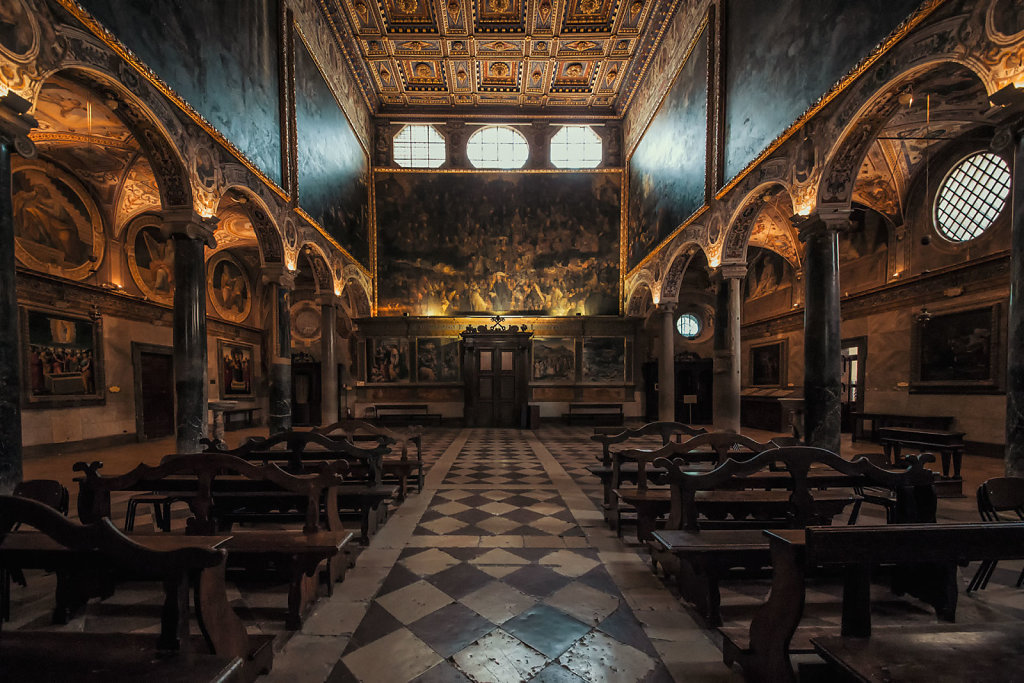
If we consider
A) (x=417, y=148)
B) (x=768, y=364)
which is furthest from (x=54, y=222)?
(x=768, y=364)

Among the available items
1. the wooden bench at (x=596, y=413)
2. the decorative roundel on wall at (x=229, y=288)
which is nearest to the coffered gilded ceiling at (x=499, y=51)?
the decorative roundel on wall at (x=229, y=288)

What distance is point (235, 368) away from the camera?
55.6ft

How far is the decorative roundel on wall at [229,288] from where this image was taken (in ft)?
52.6

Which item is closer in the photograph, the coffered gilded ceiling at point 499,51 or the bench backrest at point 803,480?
the bench backrest at point 803,480

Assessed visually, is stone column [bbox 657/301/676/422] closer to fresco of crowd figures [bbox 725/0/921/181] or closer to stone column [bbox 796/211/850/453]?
fresco of crowd figures [bbox 725/0/921/181]

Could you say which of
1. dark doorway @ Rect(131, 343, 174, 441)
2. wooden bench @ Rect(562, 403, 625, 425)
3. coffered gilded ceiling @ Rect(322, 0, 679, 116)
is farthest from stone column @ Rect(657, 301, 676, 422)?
dark doorway @ Rect(131, 343, 174, 441)

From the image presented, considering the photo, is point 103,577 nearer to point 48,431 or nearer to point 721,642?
point 721,642

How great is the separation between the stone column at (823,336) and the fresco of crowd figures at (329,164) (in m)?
11.0

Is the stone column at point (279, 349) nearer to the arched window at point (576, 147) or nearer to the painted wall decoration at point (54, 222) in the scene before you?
the painted wall decoration at point (54, 222)

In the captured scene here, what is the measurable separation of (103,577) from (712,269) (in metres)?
11.2

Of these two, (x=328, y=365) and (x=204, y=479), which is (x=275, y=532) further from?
(x=328, y=365)

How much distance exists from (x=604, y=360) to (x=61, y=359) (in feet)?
52.0

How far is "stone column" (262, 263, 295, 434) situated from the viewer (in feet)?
32.6

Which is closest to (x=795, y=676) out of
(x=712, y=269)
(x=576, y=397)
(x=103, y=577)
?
(x=103, y=577)
